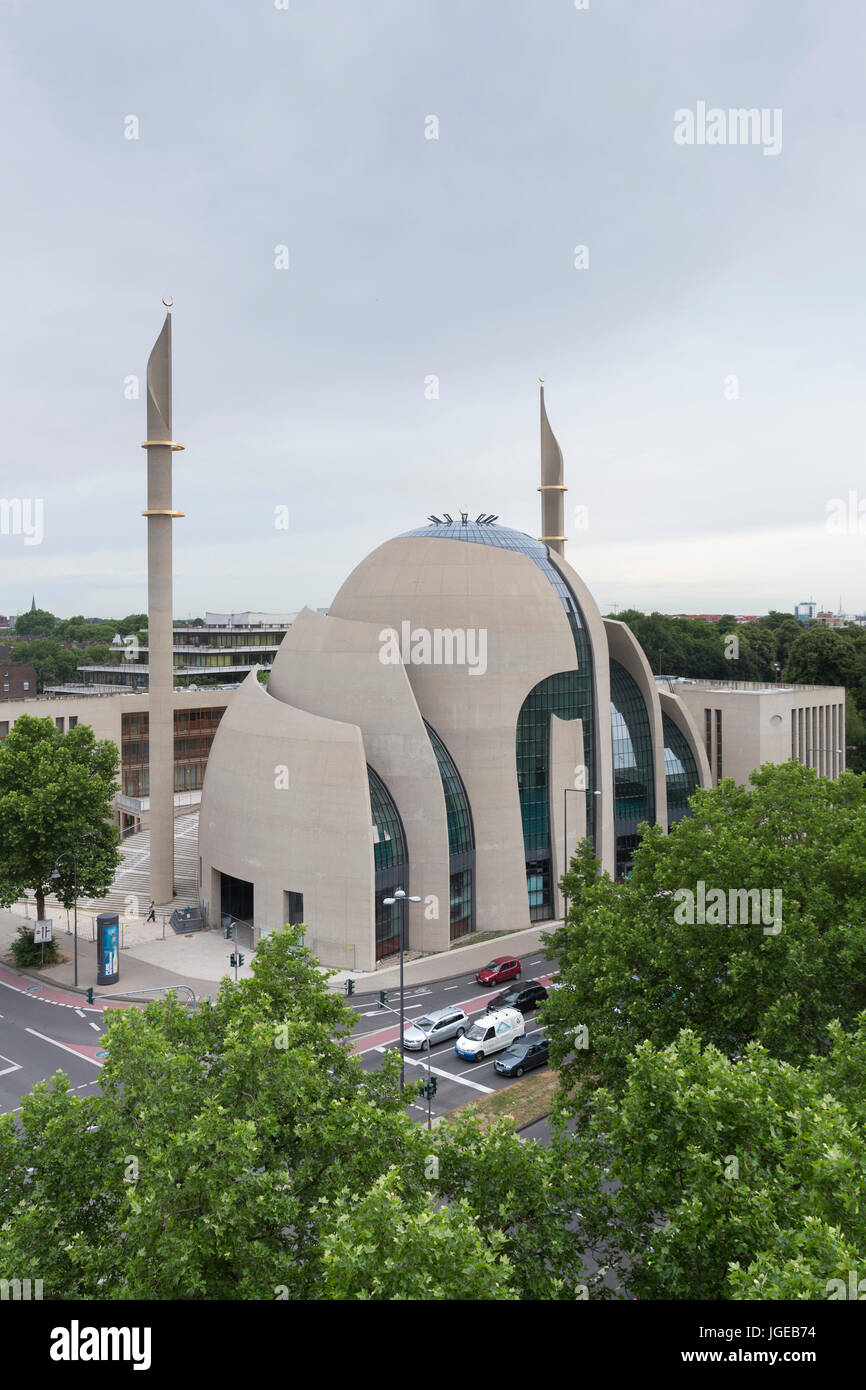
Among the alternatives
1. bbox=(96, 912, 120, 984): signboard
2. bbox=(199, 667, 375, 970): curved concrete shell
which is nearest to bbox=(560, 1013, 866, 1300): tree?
bbox=(199, 667, 375, 970): curved concrete shell

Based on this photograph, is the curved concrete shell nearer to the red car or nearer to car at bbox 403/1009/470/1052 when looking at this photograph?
the red car

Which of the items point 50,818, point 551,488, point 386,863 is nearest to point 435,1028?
point 386,863

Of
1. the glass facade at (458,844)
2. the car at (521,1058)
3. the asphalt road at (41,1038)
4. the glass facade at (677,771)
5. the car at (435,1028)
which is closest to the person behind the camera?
the asphalt road at (41,1038)

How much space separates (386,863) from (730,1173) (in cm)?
3248

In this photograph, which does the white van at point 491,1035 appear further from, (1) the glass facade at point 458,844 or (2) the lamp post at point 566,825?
(2) the lamp post at point 566,825

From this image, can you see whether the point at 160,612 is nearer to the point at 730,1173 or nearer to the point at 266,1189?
the point at 266,1189

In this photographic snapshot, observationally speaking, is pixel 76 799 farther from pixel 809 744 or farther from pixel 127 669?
pixel 127 669

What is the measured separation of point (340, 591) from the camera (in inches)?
2106

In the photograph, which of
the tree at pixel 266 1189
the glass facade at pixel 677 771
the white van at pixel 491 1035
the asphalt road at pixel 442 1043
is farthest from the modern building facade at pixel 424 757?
the tree at pixel 266 1189

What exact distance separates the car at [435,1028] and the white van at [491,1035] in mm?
884

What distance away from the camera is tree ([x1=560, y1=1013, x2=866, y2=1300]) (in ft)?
37.5

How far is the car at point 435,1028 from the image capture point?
33250mm
